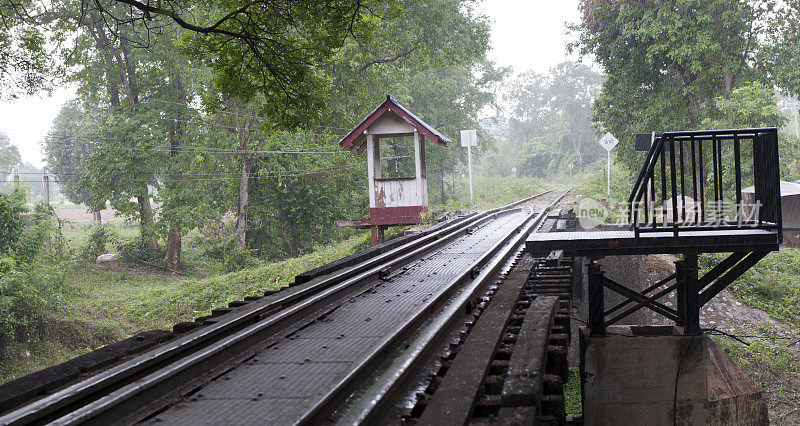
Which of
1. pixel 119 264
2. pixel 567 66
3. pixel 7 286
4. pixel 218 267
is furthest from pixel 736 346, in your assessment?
pixel 567 66

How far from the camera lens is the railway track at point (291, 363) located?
3451 mm

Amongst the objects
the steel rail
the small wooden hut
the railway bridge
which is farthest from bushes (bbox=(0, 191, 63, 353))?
the steel rail

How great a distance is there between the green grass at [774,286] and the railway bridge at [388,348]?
7.80 m

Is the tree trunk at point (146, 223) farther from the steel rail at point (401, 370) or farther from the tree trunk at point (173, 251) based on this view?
the steel rail at point (401, 370)

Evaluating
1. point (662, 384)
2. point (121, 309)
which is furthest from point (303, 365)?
point (121, 309)

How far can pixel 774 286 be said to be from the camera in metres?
16.3

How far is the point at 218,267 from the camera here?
88.3 feet

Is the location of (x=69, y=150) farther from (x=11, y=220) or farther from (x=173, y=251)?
(x=11, y=220)

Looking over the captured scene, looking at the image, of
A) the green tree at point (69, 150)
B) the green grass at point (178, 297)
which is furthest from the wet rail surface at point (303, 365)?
the green tree at point (69, 150)

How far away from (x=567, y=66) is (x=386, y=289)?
9093cm

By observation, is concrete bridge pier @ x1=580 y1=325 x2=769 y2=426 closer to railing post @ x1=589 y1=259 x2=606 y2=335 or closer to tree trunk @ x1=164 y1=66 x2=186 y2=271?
railing post @ x1=589 y1=259 x2=606 y2=335

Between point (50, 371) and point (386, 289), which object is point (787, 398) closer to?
point (386, 289)

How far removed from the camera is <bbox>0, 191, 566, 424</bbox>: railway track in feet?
11.3

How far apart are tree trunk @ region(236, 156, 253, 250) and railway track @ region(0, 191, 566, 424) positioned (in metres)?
20.8
